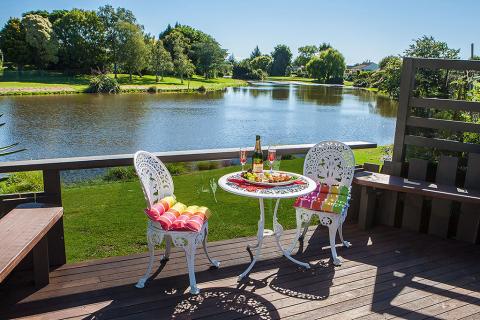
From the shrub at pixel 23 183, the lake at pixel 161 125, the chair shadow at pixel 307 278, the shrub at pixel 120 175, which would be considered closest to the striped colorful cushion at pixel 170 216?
the chair shadow at pixel 307 278

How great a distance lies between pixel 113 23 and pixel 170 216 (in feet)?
172

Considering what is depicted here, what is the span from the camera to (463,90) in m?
4.10

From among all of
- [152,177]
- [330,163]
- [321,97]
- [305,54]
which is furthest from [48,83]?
[305,54]

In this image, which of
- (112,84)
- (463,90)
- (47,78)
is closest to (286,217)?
(463,90)

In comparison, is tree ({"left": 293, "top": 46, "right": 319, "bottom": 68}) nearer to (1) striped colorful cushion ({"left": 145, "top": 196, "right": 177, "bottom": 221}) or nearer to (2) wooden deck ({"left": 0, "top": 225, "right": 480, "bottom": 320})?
(2) wooden deck ({"left": 0, "top": 225, "right": 480, "bottom": 320})

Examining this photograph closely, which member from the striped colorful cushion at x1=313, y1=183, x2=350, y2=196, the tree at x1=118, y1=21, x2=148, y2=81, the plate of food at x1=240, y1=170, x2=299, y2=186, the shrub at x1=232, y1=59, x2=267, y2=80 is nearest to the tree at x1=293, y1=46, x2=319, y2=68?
the shrub at x1=232, y1=59, x2=267, y2=80

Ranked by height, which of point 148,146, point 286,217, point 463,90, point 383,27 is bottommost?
point 148,146

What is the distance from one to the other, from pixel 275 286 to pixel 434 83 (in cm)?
268

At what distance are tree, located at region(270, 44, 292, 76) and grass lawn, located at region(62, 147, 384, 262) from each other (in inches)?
3969

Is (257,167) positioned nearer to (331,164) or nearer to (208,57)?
(331,164)

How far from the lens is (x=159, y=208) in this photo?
8.90 ft

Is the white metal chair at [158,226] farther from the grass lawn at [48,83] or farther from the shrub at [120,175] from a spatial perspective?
the grass lawn at [48,83]

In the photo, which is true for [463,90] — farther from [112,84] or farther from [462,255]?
[112,84]

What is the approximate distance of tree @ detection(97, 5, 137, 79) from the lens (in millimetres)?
48000
